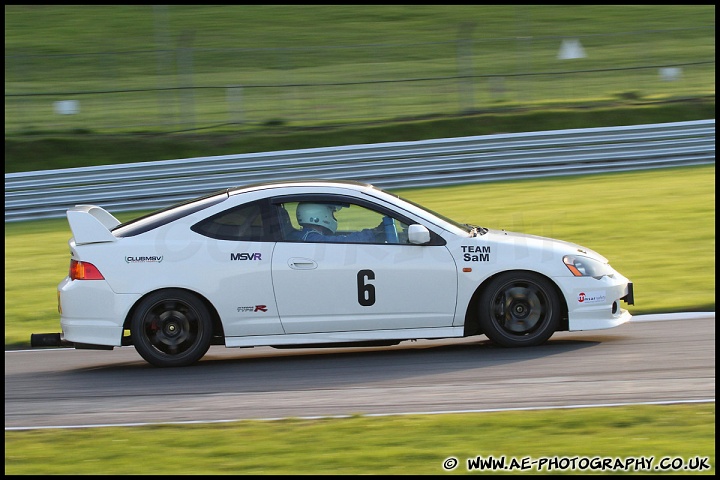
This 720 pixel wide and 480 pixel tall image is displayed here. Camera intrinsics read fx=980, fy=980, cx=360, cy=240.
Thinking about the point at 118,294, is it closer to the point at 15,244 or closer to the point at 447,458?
the point at 447,458

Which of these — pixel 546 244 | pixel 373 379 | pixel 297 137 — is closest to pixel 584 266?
pixel 546 244

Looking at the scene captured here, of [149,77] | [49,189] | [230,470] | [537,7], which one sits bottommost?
[230,470]

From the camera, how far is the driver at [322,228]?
7500 millimetres

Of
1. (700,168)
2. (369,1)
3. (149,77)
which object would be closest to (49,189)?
(149,77)

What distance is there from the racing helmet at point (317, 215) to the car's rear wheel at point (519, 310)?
1.29m

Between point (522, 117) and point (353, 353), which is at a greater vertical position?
point (522, 117)

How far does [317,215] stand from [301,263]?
17.3 inches

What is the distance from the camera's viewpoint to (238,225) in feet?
24.8

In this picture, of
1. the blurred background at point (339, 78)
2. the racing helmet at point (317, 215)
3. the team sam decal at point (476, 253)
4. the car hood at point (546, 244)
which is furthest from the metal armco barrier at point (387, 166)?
the team sam decal at point (476, 253)

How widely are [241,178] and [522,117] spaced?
6.82m

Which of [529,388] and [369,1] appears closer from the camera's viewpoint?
[529,388]

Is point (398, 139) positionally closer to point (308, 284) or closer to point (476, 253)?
point (476, 253)

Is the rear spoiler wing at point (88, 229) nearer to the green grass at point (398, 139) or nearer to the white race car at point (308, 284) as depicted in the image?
the white race car at point (308, 284)

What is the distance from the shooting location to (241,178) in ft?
53.4
